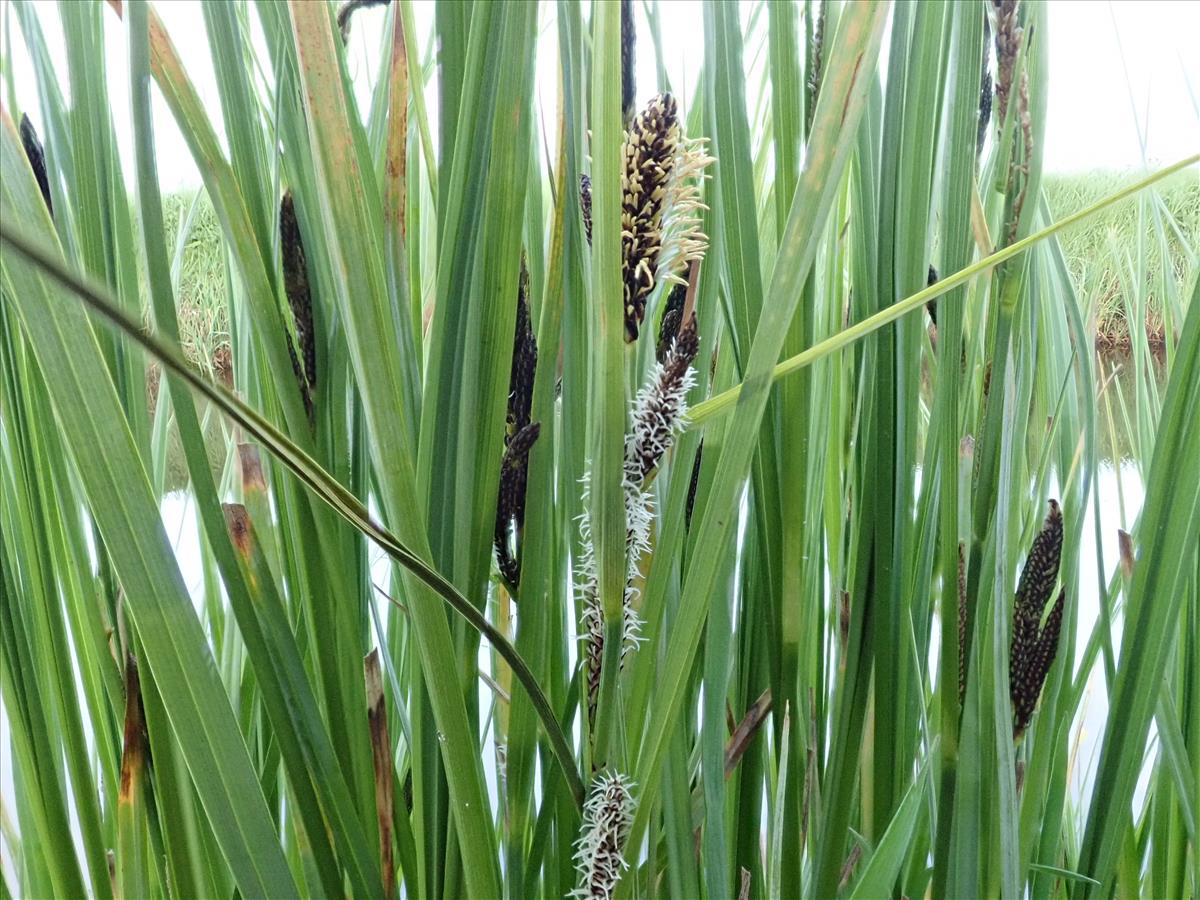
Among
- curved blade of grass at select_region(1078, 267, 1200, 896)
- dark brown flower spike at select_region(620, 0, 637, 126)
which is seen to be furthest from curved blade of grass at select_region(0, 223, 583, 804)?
curved blade of grass at select_region(1078, 267, 1200, 896)

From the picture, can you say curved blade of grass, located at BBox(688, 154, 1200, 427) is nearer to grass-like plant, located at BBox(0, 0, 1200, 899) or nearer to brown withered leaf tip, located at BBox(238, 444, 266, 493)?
grass-like plant, located at BBox(0, 0, 1200, 899)

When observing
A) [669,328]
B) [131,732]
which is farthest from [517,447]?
[131,732]

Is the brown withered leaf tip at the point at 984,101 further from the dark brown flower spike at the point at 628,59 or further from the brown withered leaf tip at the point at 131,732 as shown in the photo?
the brown withered leaf tip at the point at 131,732

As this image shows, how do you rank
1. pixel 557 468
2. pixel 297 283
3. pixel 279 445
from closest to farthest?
pixel 279 445
pixel 297 283
pixel 557 468

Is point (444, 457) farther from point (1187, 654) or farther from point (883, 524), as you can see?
point (1187, 654)

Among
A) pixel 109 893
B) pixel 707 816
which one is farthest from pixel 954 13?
pixel 109 893

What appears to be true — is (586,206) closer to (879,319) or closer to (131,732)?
(879,319)

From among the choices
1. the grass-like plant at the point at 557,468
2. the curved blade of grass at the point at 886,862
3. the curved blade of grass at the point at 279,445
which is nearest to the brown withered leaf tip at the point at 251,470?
the grass-like plant at the point at 557,468
